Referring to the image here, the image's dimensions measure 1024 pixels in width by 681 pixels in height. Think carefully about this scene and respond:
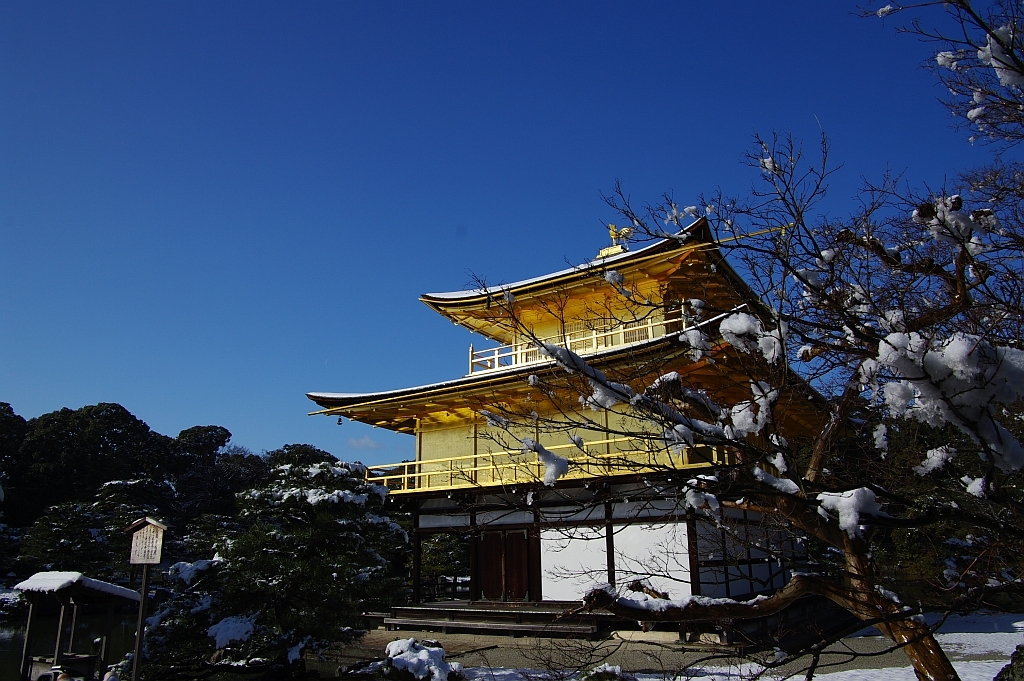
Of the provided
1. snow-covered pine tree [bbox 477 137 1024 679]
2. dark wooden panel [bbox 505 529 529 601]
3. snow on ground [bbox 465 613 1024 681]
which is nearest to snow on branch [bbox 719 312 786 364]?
snow-covered pine tree [bbox 477 137 1024 679]

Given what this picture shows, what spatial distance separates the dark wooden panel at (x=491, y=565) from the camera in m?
17.0

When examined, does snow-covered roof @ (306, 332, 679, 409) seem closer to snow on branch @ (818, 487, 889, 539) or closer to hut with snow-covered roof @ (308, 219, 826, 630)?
hut with snow-covered roof @ (308, 219, 826, 630)

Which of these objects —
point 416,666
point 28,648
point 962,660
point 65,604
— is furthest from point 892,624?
point 65,604

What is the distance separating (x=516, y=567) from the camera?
1689cm

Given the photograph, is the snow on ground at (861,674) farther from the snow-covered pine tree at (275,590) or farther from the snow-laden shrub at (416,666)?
the snow-covered pine tree at (275,590)

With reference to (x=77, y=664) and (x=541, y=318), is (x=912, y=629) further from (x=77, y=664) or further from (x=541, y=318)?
(x=541, y=318)

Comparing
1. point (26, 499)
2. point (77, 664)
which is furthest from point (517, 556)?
point (26, 499)

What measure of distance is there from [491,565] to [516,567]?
78 centimetres

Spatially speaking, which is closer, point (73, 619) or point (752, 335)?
point (752, 335)

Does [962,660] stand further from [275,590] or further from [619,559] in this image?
[275,590]

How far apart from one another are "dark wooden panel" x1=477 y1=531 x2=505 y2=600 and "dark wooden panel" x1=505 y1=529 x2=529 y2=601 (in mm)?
161

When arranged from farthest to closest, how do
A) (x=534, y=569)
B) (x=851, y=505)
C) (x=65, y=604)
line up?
(x=534, y=569) < (x=65, y=604) < (x=851, y=505)

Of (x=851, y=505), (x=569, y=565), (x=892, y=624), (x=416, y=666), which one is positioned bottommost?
(x=416, y=666)

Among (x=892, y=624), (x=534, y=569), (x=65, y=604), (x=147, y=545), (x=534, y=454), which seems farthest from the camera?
(x=534, y=569)
